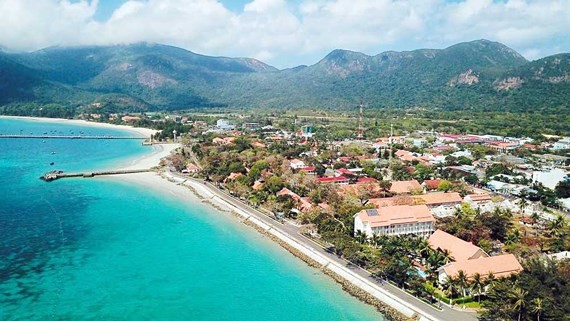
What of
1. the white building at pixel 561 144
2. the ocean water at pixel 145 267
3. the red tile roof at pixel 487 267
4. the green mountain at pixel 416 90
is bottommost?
the ocean water at pixel 145 267

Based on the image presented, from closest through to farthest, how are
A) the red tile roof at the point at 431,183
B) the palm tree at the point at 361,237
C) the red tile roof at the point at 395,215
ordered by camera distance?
the palm tree at the point at 361,237, the red tile roof at the point at 395,215, the red tile roof at the point at 431,183

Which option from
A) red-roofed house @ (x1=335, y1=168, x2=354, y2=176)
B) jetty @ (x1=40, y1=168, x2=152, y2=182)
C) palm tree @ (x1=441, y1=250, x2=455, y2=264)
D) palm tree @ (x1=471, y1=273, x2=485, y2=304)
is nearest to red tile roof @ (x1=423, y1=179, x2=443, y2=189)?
red-roofed house @ (x1=335, y1=168, x2=354, y2=176)

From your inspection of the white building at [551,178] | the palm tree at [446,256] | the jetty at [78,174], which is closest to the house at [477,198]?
the white building at [551,178]

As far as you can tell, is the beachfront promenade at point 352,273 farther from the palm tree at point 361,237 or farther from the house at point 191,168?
the house at point 191,168

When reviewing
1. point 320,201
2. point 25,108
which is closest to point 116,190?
point 320,201

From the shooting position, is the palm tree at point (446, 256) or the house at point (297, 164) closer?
the palm tree at point (446, 256)

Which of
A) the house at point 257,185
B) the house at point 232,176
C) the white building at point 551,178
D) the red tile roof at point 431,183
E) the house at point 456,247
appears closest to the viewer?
the house at point 456,247

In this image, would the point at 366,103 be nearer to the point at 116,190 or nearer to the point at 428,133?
the point at 428,133
